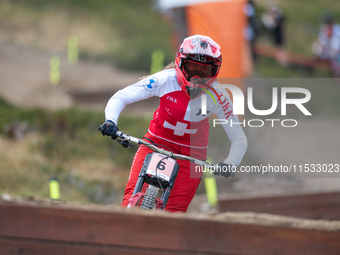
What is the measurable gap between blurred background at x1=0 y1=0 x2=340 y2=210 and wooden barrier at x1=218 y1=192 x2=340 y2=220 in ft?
7.81

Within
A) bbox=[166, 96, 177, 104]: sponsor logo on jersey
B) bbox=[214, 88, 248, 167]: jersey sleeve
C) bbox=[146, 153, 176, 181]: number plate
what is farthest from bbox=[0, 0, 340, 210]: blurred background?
bbox=[214, 88, 248, 167]: jersey sleeve

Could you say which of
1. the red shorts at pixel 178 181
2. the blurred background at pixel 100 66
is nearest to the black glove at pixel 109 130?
the red shorts at pixel 178 181

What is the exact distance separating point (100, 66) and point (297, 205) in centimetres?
1531

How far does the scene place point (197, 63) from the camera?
4473mm

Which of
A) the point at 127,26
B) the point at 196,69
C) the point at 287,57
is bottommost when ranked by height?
the point at 196,69

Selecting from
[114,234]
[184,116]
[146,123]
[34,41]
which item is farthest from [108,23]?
[114,234]

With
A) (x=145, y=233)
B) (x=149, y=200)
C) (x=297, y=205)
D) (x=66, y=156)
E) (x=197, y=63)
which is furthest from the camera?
(x=66, y=156)

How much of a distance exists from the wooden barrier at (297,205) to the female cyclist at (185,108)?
282cm

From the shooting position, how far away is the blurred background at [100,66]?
33.8 ft

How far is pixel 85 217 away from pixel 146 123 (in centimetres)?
946

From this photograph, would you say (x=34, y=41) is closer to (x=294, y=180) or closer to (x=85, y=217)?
(x=294, y=180)

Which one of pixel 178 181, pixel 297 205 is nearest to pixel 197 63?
pixel 178 181

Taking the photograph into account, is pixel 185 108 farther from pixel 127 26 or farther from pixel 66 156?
pixel 127 26

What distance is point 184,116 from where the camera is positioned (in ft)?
15.7
